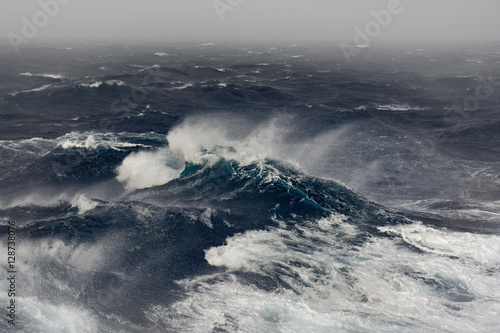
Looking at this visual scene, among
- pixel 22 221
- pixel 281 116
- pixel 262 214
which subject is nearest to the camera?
pixel 22 221

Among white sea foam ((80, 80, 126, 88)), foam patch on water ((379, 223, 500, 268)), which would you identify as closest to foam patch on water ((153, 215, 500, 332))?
foam patch on water ((379, 223, 500, 268))

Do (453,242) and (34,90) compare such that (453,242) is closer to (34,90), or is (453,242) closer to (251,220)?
(251,220)

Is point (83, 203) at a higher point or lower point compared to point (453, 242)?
higher

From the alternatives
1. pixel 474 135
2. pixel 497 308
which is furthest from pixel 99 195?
pixel 474 135

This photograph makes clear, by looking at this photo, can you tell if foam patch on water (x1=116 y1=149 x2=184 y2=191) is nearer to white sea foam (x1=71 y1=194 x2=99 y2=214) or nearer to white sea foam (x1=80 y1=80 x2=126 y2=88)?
white sea foam (x1=71 y1=194 x2=99 y2=214)

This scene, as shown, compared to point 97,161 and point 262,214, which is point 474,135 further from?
point 97,161

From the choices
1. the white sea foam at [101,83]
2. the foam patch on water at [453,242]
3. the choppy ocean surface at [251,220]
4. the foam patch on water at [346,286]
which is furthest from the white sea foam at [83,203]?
the white sea foam at [101,83]

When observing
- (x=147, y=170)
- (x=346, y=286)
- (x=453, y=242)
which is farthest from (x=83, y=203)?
(x=453, y=242)

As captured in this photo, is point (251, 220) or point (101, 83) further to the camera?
point (101, 83)
